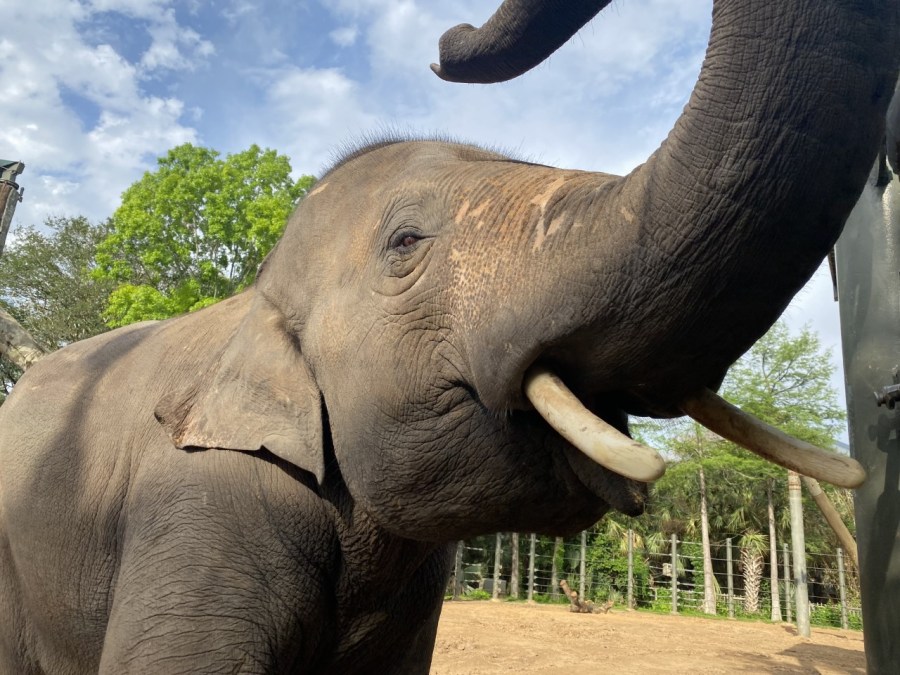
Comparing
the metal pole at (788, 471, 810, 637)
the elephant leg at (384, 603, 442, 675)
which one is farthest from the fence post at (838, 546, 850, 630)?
the elephant leg at (384, 603, 442, 675)

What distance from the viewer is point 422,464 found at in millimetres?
1895

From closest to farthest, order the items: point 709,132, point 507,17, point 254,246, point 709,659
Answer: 1. point 709,132
2. point 507,17
3. point 709,659
4. point 254,246

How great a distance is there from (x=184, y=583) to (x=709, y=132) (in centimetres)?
175

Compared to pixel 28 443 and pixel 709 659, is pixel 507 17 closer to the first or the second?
pixel 28 443

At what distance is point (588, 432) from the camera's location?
140cm

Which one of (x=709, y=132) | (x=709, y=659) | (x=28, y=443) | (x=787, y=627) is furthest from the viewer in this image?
(x=787, y=627)

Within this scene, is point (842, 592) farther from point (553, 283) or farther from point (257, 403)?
point (553, 283)

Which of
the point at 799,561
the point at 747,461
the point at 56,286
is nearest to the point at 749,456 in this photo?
the point at 747,461

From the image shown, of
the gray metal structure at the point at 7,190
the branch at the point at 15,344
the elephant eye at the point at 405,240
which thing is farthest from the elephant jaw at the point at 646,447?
the branch at the point at 15,344

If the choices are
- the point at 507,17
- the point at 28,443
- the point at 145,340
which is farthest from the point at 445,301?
the point at 28,443

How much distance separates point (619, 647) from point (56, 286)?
21.2 metres

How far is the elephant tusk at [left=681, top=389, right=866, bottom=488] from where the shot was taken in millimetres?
1545

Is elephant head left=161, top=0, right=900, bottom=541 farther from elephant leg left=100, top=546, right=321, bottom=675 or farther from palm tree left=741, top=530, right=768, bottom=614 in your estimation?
palm tree left=741, top=530, right=768, bottom=614

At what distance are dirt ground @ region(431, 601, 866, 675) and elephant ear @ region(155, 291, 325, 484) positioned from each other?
6.55 metres
